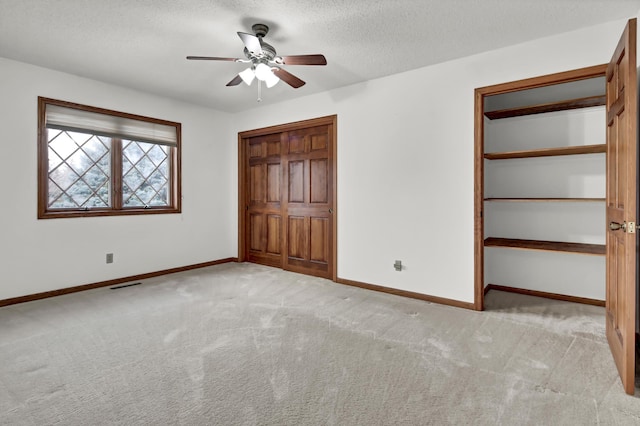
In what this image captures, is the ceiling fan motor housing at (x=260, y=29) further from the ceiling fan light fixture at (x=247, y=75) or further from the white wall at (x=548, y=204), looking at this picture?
the white wall at (x=548, y=204)

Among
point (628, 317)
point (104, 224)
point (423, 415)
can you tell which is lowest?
point (423, 415)

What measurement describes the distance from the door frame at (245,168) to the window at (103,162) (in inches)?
38.9

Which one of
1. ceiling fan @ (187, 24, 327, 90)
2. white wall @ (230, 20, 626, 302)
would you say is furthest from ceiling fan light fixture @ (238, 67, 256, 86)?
white wall @ (230, 20, 626, 302)

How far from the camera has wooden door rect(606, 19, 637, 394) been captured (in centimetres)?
189

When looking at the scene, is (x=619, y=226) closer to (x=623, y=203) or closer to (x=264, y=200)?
(x=623, y=203)

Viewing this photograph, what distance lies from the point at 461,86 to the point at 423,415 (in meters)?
2.94

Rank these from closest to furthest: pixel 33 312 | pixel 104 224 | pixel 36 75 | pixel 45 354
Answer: pixel 45 354 → pixel 33 312 → pixel 36 75 → pixel 104 224

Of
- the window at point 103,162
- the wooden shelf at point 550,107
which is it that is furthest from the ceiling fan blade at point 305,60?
the window at point 103,162

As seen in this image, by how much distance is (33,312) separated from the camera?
10.6 feet

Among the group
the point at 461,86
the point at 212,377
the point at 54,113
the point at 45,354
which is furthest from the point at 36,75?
the point at 461,86

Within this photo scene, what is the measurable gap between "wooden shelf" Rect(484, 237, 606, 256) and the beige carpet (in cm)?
61

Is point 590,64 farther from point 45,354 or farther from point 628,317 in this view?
point 45,354

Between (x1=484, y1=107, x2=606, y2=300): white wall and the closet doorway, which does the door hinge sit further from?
(x1=484, y1=107, x2=606, y2=300): white wall

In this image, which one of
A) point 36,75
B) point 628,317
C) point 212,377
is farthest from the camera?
point 36,75
